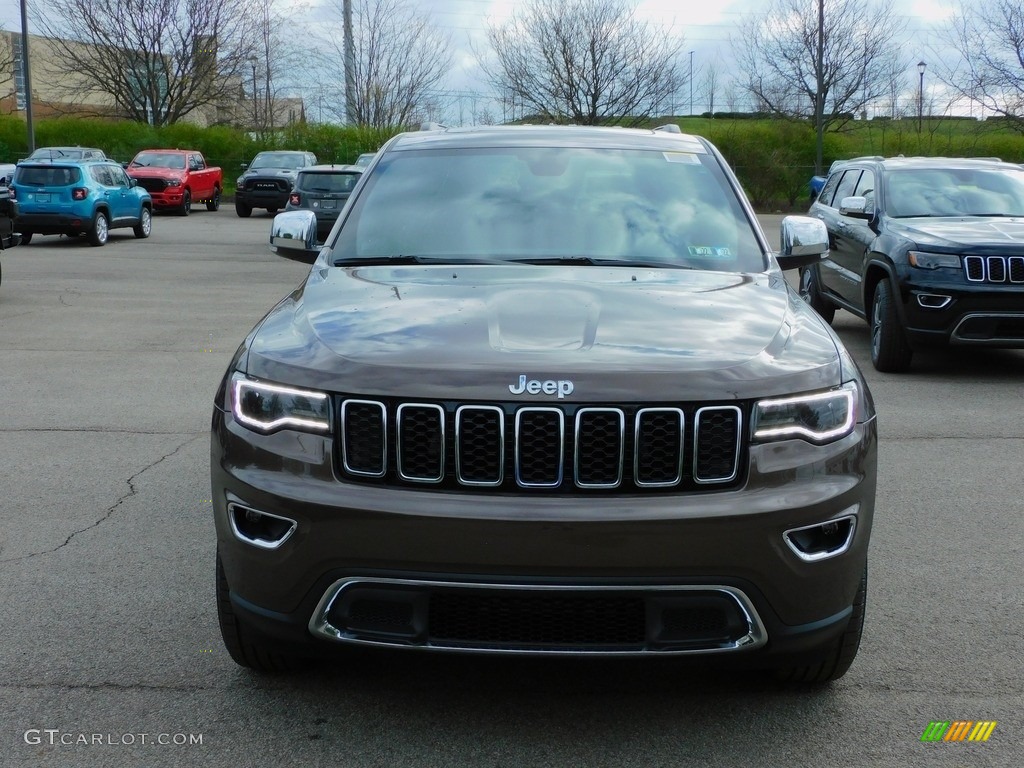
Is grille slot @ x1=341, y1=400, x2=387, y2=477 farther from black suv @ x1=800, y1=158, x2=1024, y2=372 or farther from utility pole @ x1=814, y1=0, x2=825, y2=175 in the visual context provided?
utility pole @ x1=814, y1=0, x2=825, y2=175

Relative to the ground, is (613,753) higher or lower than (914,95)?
lower

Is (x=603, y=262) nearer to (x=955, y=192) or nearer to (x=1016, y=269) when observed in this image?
(x=1016, y=269)

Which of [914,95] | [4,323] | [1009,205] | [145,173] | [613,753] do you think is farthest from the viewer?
[914,95]

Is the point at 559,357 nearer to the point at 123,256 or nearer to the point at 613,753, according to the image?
the point at 613,753

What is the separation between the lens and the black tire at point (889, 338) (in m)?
9.46

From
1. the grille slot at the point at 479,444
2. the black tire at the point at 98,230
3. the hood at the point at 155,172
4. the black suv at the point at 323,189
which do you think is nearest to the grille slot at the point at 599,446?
the grille slot at the point at 479,444

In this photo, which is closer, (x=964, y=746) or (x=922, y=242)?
(x=964, y=746)

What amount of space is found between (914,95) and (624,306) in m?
55.9

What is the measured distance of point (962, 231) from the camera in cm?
948

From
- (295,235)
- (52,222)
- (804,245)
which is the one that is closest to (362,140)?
(52,222)

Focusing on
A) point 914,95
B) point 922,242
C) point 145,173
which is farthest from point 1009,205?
point 914,95

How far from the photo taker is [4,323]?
1228cm

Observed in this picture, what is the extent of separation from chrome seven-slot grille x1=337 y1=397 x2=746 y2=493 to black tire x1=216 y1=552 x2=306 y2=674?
70cm

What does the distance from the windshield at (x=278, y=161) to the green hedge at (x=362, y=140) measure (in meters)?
9.94
